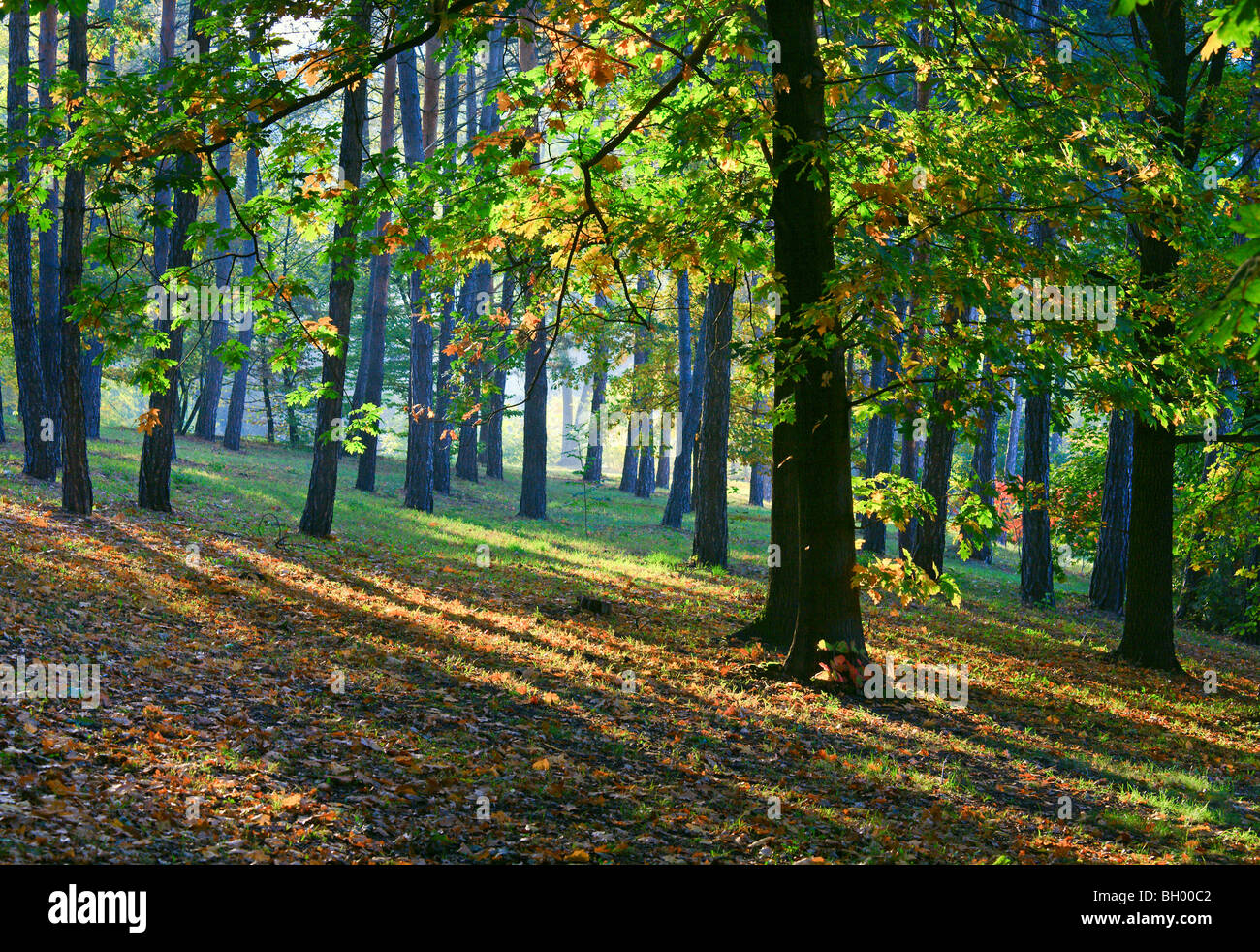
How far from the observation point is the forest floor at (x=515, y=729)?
5.46 meters

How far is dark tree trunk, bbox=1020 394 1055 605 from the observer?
18281mm

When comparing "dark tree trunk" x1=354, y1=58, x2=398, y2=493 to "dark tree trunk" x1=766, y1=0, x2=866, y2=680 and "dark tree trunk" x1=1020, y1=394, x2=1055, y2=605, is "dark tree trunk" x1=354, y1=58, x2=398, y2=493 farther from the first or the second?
"dark tree trunk" x1=766, y1=0, x2=866, y2=680

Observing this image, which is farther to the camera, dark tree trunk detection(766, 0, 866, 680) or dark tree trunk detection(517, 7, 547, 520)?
dark tree trunk detection(517, 7, 547, 520)

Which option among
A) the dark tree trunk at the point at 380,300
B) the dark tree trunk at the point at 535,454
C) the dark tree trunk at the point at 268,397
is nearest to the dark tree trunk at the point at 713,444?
the dark tree trunk at the point at 535,454

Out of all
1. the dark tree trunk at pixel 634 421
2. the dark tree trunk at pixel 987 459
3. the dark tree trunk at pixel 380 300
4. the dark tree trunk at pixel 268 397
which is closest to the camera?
the dark tree trunk at pixel 987 459

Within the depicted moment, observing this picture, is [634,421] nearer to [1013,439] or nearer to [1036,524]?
[1013,439]

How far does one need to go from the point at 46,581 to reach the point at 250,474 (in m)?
16.7

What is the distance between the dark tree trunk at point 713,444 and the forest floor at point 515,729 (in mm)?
2929

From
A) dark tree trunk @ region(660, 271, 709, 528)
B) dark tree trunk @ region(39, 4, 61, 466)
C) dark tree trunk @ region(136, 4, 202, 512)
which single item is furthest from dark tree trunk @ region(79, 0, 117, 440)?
dark tree trunk @ region(660, 271, 709, 528)

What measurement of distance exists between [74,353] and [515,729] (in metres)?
9.56

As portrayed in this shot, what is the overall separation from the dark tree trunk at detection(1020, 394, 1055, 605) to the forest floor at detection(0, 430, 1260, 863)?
351cm

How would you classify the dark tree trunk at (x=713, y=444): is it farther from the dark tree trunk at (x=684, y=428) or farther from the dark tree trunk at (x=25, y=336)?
the dark tree trunk at (x=25, y=336)

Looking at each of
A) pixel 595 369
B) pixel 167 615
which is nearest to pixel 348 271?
pixel 167 615
